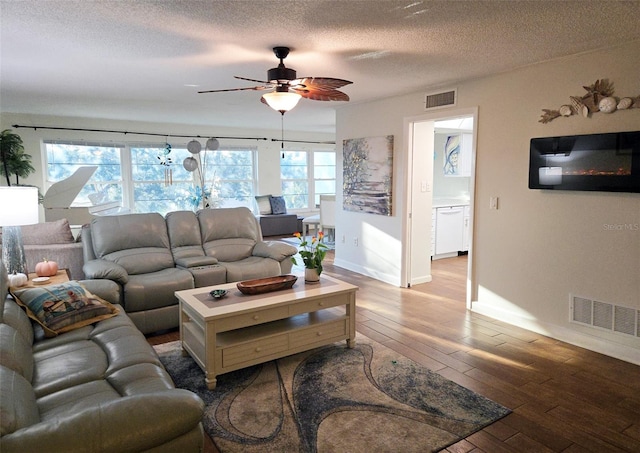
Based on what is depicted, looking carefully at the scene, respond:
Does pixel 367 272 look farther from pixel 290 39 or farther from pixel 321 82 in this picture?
pixel 290 39

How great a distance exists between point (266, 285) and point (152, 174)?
6.24m

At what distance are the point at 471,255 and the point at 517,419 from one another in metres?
2.11

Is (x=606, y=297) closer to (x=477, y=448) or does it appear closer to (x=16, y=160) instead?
(x=477, y=448)

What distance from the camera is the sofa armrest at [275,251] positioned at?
4.50m

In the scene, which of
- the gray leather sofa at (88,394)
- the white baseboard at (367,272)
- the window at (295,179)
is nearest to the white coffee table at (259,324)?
the gray leather sofa at (88,394)

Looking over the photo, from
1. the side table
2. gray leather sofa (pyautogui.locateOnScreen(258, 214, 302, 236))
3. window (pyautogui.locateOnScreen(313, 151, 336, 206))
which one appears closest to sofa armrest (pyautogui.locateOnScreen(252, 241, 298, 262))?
the side table

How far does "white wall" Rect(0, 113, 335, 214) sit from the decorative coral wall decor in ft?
23.2

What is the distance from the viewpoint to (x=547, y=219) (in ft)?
11.9

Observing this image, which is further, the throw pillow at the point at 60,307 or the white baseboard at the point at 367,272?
the white baseboard at the point at 367,272

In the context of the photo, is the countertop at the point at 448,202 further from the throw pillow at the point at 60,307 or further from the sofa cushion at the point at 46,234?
the throw pillow at the point at 60,307

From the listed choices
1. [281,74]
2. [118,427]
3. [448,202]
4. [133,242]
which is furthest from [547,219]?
[133,242]

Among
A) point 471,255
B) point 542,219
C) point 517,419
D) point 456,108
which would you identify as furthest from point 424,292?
point 517,419

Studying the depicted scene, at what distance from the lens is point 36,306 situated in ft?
8.37

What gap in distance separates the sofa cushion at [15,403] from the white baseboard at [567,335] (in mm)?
3704
